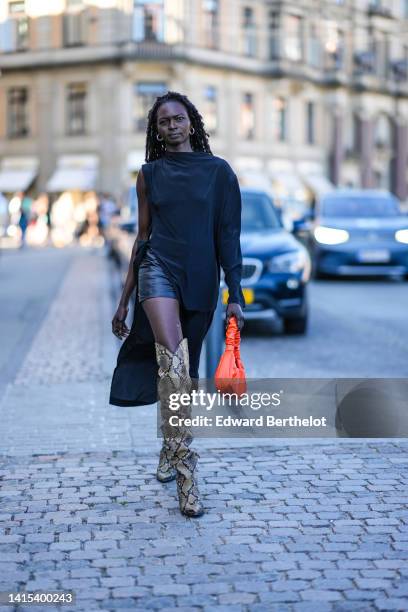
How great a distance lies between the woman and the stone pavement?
0.37 meters

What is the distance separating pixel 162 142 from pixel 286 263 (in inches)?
244

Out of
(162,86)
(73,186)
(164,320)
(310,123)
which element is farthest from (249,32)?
(164,320)

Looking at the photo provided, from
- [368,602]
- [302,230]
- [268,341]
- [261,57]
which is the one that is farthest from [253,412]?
[261,57]

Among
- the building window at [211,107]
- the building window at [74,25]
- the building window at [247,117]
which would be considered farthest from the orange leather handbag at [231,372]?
the building window at [247,117]

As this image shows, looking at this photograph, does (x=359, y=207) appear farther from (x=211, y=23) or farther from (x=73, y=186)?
(x=211, y=23)

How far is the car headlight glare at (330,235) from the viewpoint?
18.1 metres

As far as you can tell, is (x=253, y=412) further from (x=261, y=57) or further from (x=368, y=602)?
(x=261, y=57)

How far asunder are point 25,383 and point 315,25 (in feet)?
150

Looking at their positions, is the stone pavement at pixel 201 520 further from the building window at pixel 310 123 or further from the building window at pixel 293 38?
the building window at pixel 310 123

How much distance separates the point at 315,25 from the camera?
167ft

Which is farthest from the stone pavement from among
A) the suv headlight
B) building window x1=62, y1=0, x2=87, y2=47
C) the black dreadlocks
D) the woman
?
building window x1=62, y1=0, x2=87, y2=47

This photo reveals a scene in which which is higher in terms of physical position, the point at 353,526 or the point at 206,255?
the point at 206,255

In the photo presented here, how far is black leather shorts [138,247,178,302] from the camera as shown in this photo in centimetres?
450

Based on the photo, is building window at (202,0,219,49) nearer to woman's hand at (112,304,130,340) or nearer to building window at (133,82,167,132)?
building window at (133,82,167,132)
